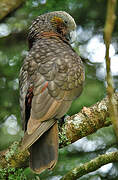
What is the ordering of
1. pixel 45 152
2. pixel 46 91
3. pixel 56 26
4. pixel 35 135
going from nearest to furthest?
pixel 35 135
pixel 45 152
pixel 46 91
pixel 56 26

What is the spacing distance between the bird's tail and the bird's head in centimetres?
149

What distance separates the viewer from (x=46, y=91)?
339cm

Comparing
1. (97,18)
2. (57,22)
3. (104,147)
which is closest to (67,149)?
(104,147)

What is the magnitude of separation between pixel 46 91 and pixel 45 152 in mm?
548

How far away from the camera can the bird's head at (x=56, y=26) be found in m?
4.36

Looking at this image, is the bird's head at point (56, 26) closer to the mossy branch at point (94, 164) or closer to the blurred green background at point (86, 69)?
the blurred green background at point (86, 69)

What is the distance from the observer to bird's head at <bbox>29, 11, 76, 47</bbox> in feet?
14.3

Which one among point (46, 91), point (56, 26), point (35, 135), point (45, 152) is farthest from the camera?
point (56, 26)

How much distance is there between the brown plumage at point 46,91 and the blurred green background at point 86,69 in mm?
745

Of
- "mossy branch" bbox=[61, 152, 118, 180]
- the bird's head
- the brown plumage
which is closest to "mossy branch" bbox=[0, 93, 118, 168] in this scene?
the brown plumage

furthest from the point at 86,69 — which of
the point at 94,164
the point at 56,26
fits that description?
the point at 94,164

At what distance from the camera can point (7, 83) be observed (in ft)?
16.4

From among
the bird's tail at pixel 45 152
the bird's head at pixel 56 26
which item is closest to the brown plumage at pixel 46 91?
the bird's tail at pixel 45 152

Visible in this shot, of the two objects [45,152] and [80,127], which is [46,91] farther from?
[45,152]
